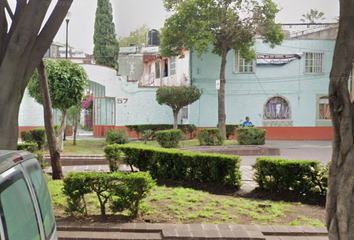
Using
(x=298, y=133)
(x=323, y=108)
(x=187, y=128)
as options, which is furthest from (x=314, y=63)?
(x=187, y=128)

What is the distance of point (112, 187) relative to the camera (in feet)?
19.0

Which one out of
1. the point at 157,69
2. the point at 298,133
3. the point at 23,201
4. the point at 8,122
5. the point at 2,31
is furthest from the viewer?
the point at 157,69

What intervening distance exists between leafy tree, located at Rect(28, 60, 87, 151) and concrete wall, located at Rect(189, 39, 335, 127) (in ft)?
38.2

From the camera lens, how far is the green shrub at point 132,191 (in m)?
5.73

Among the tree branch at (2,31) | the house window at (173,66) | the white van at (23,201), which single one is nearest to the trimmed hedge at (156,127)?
the house window at (173,66)

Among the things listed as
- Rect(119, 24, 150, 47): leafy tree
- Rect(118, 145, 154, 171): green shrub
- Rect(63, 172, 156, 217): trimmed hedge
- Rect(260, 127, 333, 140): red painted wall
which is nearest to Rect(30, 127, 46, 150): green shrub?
Rect(118, 145, 154, 171): green shrub

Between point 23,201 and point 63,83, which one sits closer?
point 23,201

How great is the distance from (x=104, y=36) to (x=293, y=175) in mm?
37852

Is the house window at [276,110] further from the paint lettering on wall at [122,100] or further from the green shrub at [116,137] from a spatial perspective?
the green shrub at [116,137]

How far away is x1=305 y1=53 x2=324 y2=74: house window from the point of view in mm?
28000

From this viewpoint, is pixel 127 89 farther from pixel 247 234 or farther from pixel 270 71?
pixel 247 234

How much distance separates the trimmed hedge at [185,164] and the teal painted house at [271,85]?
17062mm

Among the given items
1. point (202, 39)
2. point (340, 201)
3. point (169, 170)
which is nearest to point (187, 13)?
point (202, 39)

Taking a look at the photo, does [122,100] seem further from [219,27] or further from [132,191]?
[132,191]
